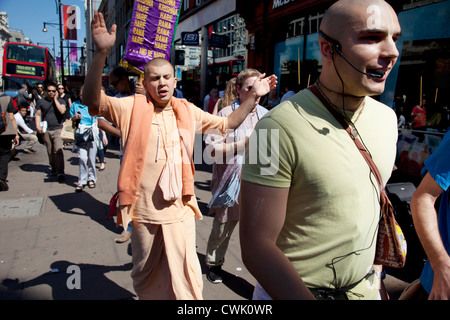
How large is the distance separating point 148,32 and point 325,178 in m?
4.33

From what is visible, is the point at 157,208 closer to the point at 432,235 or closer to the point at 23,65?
the point at 432,235

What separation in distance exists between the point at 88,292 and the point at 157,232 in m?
1.16

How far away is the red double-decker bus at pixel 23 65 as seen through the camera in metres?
21.6

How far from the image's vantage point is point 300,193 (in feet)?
4.07

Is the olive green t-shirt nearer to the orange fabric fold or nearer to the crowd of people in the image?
the crowd of people

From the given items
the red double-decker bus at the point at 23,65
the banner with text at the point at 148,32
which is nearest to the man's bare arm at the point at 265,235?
the banner with text at the point at 148,32

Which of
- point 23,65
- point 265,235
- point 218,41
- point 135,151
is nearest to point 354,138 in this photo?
point 265,235

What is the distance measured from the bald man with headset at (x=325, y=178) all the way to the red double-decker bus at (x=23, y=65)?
2422 centimetres

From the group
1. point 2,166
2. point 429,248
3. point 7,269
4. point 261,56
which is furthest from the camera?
point 261,56

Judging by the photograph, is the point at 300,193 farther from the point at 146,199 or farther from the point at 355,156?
the point at 146,199

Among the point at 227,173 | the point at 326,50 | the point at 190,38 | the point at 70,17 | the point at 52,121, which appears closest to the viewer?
the point at 326,50

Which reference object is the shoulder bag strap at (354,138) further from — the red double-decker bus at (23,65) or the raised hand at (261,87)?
the red double-decker bus at (23,65)

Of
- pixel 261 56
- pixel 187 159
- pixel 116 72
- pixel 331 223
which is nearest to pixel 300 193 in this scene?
pixel 331 223

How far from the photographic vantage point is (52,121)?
7703 mm
